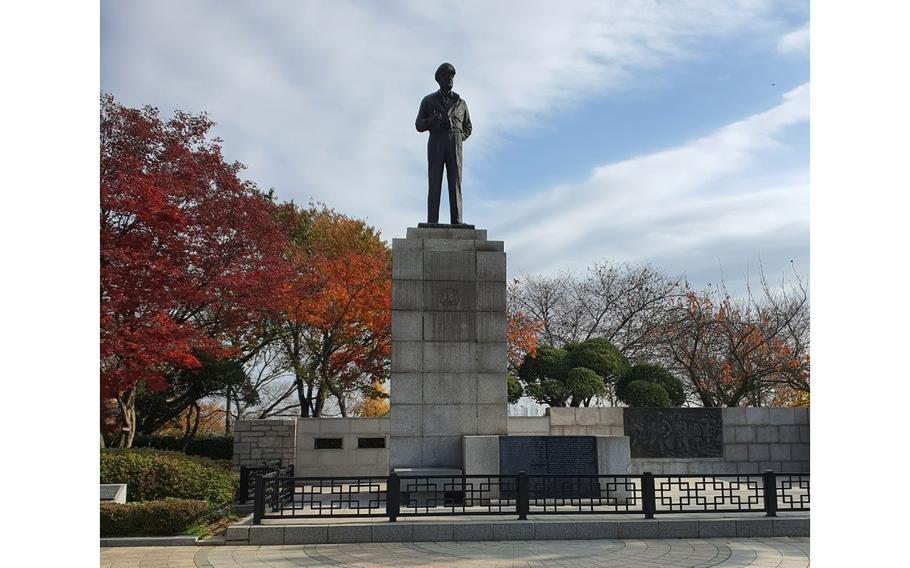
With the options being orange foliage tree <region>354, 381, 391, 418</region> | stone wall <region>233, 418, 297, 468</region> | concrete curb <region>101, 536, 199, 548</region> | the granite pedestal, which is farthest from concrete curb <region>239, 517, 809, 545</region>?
orange foliage tree <region>354, 381, 391, 418</region>

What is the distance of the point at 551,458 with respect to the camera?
9.99 metres

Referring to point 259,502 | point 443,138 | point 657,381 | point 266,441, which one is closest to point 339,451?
point 266,441

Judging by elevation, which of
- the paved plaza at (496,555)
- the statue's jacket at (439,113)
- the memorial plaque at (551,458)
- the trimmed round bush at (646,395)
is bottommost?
the paved plaza at (496,555)

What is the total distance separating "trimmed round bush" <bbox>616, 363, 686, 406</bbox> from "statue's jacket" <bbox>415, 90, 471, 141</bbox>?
9007mm

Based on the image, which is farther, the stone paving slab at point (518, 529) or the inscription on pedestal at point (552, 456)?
the inscription on pedestal at point (552, 456)

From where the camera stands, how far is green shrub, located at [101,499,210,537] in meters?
9.14

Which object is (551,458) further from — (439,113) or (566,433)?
(566,433)

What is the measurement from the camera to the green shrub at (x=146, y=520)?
9.14 meters

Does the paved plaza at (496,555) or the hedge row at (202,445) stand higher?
the paved plaza at (496,555)

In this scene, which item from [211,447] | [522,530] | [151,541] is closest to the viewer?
[522,530]

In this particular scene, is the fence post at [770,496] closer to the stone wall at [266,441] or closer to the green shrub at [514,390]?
the stone wall at [266,441]

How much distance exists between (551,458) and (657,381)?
9172 millimetres

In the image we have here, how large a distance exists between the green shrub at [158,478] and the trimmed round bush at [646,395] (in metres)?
9.63

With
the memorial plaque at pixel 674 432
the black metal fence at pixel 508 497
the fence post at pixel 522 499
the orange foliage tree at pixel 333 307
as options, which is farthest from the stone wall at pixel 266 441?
the fence post at pixel 522 499
